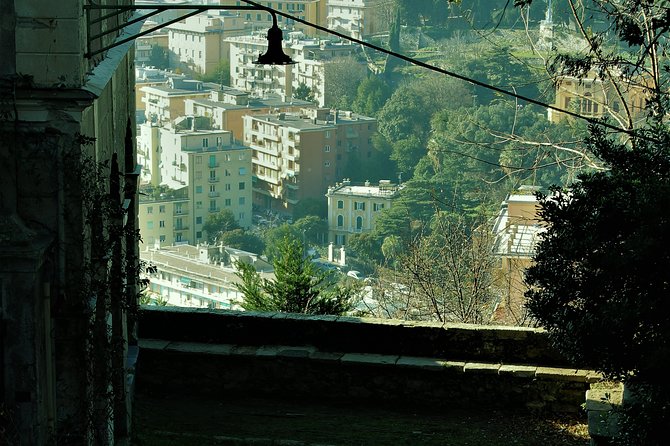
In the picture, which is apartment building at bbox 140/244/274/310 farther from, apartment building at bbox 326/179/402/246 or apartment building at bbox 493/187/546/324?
apartment building at bbox 493/187/546/324

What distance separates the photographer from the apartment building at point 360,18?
9138 centimetres

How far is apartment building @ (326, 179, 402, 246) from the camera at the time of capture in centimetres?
5809

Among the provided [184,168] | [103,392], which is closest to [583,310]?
[103,392]

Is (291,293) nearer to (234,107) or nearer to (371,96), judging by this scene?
(234,107)

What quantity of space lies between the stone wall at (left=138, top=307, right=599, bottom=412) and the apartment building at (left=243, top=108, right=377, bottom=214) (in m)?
60.0

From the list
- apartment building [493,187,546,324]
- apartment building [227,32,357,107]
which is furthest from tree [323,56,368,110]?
apartment building [493,187,546,324]

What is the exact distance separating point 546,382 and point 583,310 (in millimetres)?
1799

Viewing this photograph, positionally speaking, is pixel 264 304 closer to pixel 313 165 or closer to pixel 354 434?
pixel 354 434

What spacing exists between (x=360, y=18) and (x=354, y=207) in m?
36.2

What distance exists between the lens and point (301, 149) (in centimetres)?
6788

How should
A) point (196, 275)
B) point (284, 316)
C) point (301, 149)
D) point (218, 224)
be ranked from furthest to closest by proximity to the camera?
point (301, 149) → point (218, 224) → point (196, 275) → point (284, 316)

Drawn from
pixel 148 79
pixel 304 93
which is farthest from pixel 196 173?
pixel 148 79

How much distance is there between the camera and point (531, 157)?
4719cm

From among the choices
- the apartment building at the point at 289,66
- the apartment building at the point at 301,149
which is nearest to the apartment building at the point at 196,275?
the apartment building at the point at 301,149
